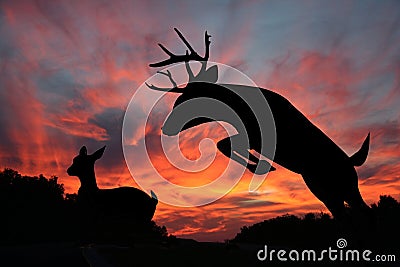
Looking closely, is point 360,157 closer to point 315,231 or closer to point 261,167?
point 261,167

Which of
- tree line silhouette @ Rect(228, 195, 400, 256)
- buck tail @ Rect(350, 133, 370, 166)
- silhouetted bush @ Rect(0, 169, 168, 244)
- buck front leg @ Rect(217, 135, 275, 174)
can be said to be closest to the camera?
buck front leg @ Rect(217, 135, 275, 174)

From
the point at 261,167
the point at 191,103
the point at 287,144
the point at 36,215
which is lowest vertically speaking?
the point at 261,167

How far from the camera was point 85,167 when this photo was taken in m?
14.1

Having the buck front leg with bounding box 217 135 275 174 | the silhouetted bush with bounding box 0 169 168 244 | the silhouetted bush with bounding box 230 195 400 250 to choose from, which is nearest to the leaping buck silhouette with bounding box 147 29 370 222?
the buck front leg with bounding box 217 135 275 174

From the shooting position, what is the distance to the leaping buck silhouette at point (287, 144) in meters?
7.99

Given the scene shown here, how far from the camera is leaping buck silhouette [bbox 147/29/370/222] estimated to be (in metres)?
7.99

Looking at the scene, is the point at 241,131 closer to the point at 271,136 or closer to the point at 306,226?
the point at 271,136

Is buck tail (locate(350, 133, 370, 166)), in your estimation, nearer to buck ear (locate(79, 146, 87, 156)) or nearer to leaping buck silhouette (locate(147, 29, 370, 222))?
leaping buck silhouette (locate(147, 29, 370, 222))

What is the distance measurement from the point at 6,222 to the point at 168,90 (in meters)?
33.7

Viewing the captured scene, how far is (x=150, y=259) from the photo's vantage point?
1120 cm

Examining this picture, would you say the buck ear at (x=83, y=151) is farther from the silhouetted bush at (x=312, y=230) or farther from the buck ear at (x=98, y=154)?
the silhouetted bush at (x=312, y=230)

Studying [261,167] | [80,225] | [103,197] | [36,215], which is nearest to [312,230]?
[103,197]

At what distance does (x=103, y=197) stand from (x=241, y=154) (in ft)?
25.0

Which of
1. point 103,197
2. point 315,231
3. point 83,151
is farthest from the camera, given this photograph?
point 315,231
